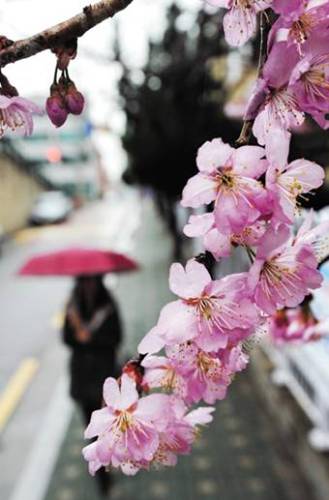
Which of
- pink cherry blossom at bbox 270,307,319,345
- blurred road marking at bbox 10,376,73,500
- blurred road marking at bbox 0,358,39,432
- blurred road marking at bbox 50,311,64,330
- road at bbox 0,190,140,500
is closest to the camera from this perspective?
pink cherry blossom at bbox 270,307,319,345

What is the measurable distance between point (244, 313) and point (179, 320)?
0.34 feet

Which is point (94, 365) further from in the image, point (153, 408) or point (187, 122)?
point (187, 122)

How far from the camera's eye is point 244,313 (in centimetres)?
99

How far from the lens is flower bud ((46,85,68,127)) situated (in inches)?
42.7

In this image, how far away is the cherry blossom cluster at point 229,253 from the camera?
90 centimetres

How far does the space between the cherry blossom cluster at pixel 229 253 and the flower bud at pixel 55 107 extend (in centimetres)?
29

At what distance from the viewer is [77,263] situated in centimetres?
499

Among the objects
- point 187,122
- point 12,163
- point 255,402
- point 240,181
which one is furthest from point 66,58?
point 12,163

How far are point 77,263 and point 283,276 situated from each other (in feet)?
13.5

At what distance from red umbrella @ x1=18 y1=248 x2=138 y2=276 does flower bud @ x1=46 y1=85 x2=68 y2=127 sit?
3.76 m

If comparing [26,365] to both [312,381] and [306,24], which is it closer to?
[312,381]

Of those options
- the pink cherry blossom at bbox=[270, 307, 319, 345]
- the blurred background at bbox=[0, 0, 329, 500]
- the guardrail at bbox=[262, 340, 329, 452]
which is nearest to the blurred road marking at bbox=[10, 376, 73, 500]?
the blurred background at bbox=[0, 0, 329, 500]

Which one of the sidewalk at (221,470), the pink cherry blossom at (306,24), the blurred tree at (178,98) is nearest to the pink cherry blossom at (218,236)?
the pink cherry blossom at (306,24)

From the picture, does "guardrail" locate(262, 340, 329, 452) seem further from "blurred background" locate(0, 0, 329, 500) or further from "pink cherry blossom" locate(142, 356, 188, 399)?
"pink cherry blossom" locate(142, 356, 188, 399)
